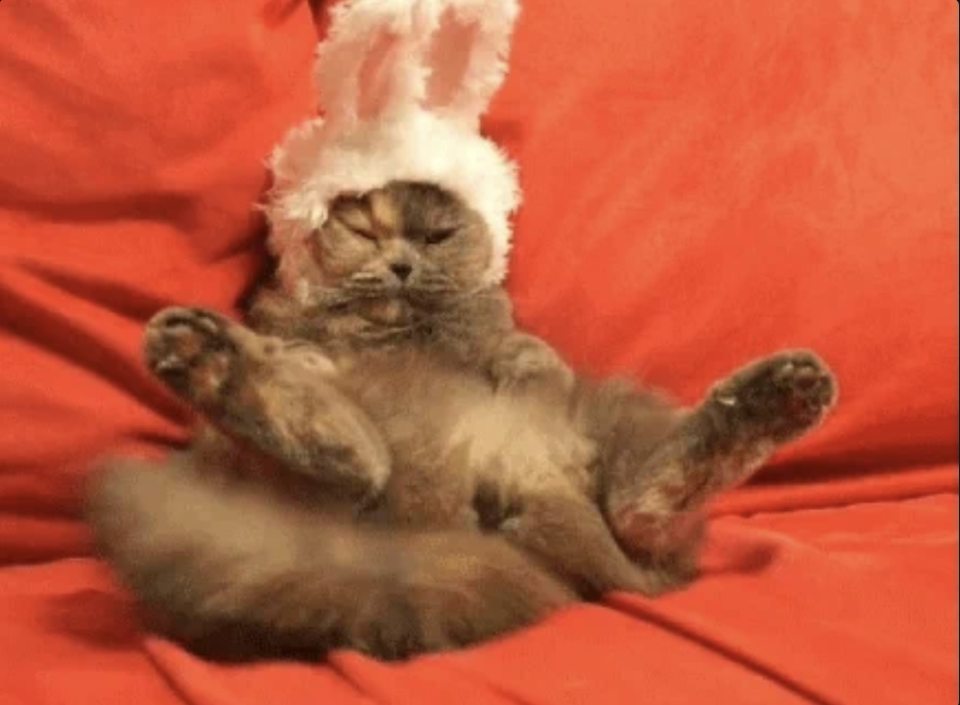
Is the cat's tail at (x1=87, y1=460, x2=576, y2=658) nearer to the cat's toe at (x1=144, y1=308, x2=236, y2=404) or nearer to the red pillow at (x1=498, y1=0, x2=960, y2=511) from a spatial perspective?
the cat's toe at (x1=144, y1=308, x2=236, y2=404)

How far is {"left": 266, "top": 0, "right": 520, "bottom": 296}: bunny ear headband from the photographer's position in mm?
1136

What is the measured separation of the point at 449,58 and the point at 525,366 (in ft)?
0.89

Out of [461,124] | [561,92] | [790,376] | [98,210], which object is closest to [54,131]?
[98,210]

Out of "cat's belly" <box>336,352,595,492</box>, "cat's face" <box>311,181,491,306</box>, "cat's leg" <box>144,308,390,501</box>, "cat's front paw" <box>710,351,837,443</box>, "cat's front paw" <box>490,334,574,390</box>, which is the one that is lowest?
"cat's leg" <box>144,308,390,501</box>

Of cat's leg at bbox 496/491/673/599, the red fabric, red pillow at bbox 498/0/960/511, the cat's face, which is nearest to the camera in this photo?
the red fabric

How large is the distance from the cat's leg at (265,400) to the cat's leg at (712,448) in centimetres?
19

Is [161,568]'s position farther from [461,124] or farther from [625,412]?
[461,124]

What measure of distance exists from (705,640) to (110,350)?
0.51 m

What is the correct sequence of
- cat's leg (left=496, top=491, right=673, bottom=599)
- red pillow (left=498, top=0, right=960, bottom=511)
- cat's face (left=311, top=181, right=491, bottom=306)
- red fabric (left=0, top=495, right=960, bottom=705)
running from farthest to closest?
red pillow (left=498, top=0, right=960, bottom=511) → cat's face (left=311, top=181, right=491, bottom=306) → cat's leg (left=496, top=491, right=673, bottom=599) → red fabric (left=0, top=495, right=960, bottom=705)

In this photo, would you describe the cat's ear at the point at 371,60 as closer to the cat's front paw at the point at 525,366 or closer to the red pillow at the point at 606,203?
the red pillow at the point at 606,203

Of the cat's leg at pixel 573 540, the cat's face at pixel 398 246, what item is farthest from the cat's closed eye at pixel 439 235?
the cat's leg at pixel 573 540

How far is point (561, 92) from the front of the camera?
1.28 m

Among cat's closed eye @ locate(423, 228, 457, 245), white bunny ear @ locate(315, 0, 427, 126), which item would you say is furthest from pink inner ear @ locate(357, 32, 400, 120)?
cat's closed eye @ locate(423, 228, 457, 245)

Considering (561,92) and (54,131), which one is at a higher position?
(561,92)
